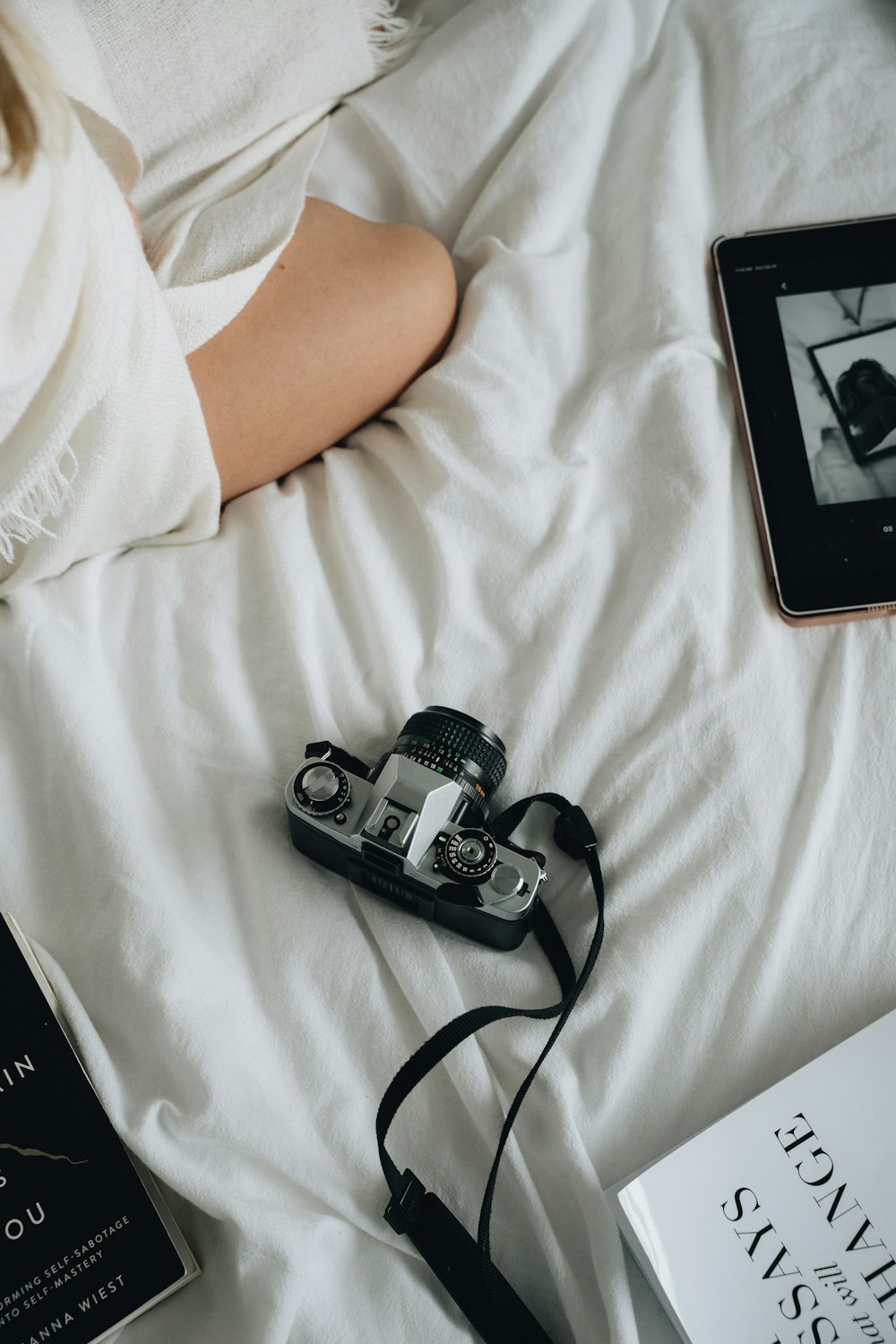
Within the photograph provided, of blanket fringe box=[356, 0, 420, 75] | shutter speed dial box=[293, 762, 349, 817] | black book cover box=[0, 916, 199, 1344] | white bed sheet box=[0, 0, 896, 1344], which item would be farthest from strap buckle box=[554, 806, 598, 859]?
blanket fringe box=[356, 0, 420, 75]

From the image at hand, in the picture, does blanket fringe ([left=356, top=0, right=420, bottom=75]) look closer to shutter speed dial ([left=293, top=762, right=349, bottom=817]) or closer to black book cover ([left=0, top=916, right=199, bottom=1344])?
shutter speed dial ([left=293, top=762, right=349, bottom=817])

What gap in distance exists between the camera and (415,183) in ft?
2.78

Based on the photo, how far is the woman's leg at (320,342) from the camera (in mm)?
705

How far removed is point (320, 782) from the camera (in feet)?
1.91

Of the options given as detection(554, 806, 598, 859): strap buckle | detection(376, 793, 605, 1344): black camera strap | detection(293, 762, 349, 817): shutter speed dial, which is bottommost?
detection(376, 793, 605, 1344): black camera strap

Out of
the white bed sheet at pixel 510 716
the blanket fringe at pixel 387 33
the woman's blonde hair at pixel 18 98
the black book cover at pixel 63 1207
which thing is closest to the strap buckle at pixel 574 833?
the white bed sheet at pixel 510 716

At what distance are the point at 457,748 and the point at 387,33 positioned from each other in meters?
0.70

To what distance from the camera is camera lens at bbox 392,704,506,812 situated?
576mm

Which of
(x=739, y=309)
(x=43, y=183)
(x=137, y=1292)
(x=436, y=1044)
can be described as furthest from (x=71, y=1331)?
(x=739, y=309)

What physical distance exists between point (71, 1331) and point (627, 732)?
18.8 inches

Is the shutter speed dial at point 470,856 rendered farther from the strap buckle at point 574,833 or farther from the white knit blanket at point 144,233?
the white knit blanket at point 144,233

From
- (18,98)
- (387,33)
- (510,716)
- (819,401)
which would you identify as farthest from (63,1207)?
(387,33)

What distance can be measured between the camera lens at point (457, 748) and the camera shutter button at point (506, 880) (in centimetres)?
5

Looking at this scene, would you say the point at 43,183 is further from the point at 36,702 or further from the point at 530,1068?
the point at 530,1068
